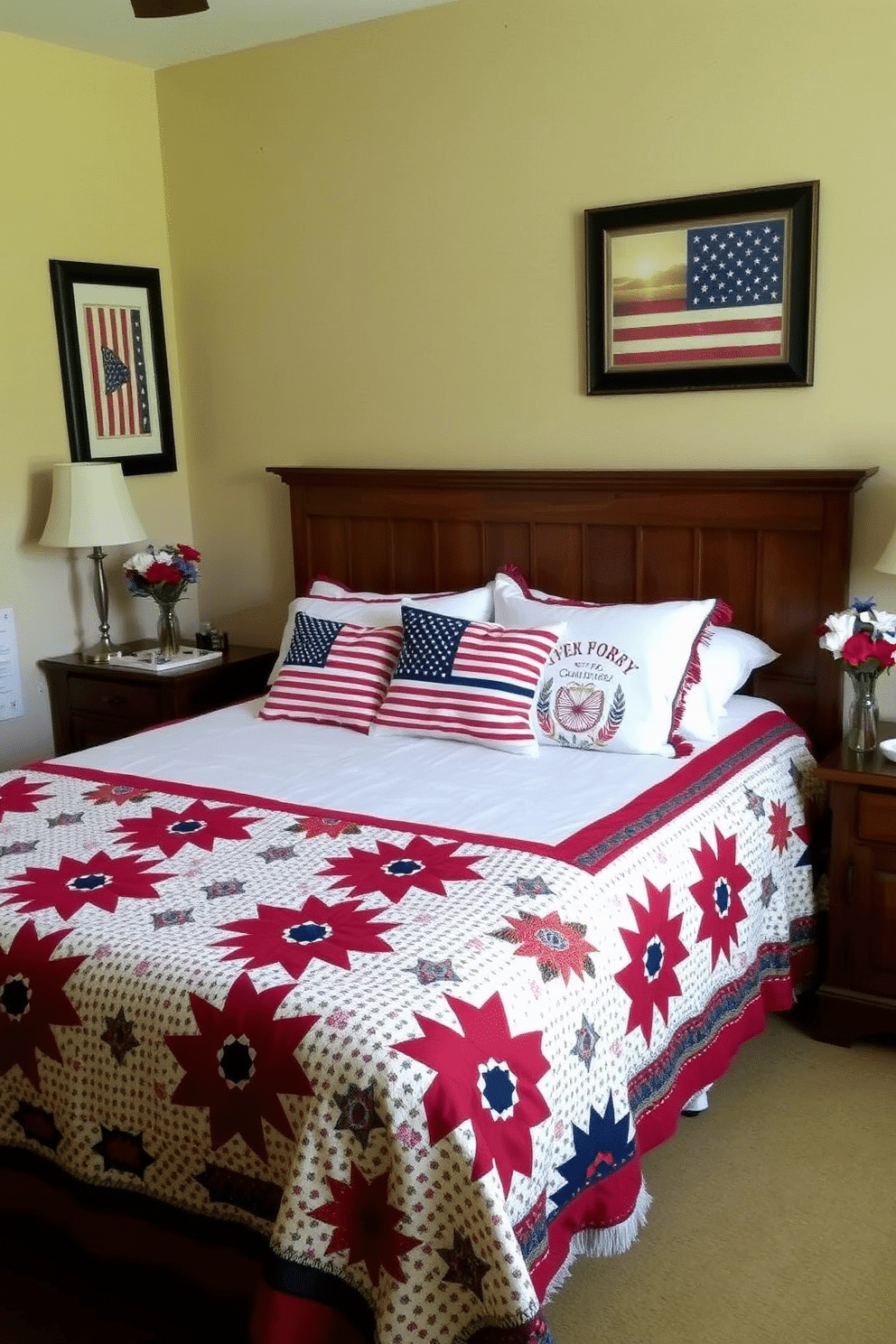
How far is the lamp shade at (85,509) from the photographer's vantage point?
12.1 feet

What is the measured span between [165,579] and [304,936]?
211 cm

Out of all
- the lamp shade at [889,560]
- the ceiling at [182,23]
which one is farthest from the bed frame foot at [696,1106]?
the ceiling at [182,23]

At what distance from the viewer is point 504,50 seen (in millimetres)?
3355

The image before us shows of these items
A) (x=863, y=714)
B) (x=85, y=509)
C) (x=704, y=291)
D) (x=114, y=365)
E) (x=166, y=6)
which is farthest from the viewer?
(x=114, y=365)

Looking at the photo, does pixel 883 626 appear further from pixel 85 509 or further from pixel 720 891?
pixel 85 509

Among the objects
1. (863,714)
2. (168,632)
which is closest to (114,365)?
(168,632)

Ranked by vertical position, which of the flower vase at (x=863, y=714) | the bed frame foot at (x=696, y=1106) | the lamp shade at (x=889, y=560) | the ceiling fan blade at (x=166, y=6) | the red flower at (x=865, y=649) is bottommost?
the bed frame foot at (x=696, y=1106)

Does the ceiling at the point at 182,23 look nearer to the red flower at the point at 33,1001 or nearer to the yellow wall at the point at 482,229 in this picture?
the yellow wall at the point at 482,229

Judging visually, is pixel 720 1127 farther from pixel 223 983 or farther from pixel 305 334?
pixel 305 334

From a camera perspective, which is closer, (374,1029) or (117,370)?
(374,1029)

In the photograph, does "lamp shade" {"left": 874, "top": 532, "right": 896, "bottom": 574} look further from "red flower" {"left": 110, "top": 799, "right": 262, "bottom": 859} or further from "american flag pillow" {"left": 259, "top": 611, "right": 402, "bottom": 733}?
"red flower" {"left": 110, "top": 799, "right": 262, "bottom": 859}

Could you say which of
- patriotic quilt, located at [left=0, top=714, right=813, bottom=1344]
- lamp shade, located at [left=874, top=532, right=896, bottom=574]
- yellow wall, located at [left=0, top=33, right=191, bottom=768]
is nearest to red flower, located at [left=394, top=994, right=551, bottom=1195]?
patriotic quilt, located at [left=0, top=714, right=813, bottom=1344]

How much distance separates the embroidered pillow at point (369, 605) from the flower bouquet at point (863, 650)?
93 centimetres

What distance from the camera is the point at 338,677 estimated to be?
10.6 feet
